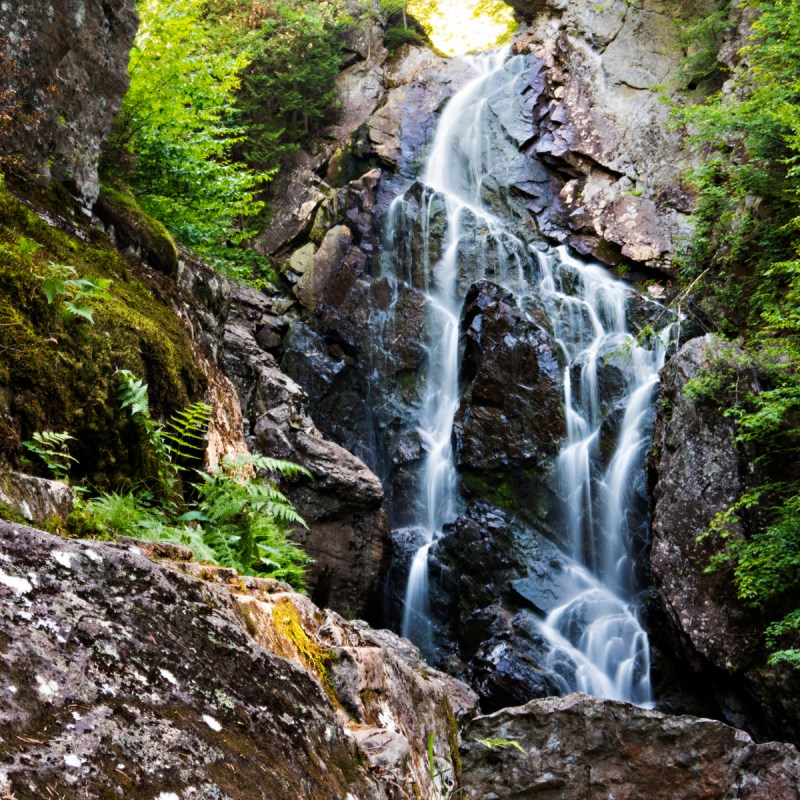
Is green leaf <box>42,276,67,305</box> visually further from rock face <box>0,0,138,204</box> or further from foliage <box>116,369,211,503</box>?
rock face <box>0,0,138,204</box>

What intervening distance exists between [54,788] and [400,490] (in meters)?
14.1

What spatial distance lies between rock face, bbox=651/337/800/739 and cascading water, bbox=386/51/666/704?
1.45 meters

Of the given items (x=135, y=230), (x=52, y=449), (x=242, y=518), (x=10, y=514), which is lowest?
(x=10, y=514)

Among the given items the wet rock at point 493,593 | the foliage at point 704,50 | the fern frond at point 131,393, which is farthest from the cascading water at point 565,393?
the fern frond at point 131,393

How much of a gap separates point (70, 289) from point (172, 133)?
5.90 m

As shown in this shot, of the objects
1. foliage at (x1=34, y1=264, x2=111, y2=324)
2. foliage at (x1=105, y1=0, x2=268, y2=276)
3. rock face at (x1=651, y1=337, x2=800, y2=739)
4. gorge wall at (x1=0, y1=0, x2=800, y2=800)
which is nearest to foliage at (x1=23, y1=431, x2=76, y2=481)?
foliage at (x1=34, y1=264, x2=111, y2=324)

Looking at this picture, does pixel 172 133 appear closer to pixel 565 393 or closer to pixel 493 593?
pixel 493 593

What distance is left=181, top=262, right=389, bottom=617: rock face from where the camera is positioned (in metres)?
11.6

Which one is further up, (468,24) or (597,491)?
(468,24)

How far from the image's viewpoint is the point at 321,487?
11.9 meters

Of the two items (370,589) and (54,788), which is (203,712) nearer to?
(54,788)

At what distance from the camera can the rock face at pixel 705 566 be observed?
924 cm

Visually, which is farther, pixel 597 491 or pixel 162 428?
pixel 597 491

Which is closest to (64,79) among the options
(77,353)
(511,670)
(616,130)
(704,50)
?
(77,353)
